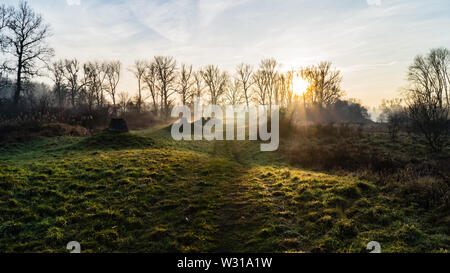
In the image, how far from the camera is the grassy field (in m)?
Answer: 5.93

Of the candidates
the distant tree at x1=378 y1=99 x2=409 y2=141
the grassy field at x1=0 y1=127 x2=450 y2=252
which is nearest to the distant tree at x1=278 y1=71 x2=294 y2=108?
the distant tree at x1=378 y1=99 x2=409 y2=141

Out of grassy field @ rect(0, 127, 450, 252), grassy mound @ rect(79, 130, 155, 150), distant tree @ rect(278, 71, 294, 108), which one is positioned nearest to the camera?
grassy field @ rect(0, 127, 450, 252)

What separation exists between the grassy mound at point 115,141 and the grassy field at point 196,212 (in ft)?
17.5

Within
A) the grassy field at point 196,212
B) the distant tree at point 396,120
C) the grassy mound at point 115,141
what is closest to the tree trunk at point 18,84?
the grassy mound at point 115,141

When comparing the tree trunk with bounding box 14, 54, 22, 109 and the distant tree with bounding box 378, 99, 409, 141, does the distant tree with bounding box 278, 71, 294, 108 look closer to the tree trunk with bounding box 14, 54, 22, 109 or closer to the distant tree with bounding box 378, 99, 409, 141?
the distant tree with bounding box 378, 99, 409, 141

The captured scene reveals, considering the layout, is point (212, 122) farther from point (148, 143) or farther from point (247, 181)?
point (247, 181)

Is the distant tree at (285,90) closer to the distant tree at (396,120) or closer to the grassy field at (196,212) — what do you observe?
the distant tree at (396,120)

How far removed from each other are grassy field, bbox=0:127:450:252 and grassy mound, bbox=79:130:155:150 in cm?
533

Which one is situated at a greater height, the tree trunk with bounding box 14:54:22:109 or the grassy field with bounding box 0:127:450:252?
the tree trunk with bounding box 14:54:22:109

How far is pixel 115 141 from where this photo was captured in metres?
19.2

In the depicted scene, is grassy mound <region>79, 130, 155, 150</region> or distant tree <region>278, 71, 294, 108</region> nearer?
grassy mound <region>79, 130, 155, 150</region>

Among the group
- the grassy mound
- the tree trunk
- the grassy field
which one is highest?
the tree trunk
